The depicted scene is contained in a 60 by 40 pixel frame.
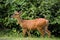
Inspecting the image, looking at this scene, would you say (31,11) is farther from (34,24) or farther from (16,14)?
(34,24)

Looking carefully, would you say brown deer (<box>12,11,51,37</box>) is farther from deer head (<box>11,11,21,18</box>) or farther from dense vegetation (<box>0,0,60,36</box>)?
dense vegetation (<box>0,0,60,36</box>)

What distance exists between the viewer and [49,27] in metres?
18.5

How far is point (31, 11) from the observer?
18.5m

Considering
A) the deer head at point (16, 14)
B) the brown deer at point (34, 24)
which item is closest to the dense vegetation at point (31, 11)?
the brown deer at point (34, 24)

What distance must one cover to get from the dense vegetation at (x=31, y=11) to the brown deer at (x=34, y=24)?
0.91 metres

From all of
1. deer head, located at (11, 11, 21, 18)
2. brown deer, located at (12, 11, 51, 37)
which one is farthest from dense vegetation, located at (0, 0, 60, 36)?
deer head, located at (11, 11, 21, 18)

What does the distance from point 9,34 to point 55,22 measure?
302cm

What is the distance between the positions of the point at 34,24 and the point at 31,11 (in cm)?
161

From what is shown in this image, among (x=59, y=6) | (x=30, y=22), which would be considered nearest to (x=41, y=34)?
(x=30, y=22)

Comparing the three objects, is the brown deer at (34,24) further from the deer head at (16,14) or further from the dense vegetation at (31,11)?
the dense vegetation at (31,11)

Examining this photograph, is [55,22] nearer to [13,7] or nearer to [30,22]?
[30,22]

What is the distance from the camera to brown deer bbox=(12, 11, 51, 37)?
1684 centimetres

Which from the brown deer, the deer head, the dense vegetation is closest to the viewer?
the brown deer

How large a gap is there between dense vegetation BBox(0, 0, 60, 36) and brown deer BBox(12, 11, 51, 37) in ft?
2.98
